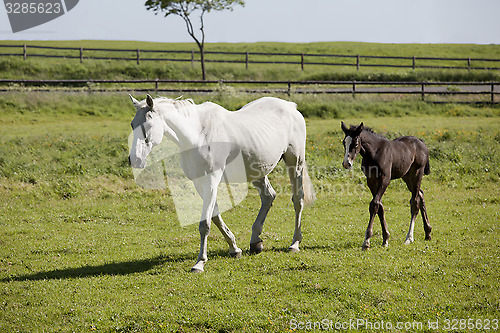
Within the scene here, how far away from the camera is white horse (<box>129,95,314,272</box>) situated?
23.2 ft

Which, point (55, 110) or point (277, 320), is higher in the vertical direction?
point (55, 110)

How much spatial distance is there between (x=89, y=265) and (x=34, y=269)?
884 mm

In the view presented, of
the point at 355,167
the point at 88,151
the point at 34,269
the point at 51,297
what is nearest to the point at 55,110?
the point at 88,151

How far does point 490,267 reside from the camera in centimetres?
773

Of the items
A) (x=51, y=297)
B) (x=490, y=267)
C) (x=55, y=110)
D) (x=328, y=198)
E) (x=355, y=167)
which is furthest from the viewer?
(x=55, y=110)

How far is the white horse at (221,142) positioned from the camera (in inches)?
278

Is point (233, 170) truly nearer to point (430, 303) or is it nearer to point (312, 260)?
point (312, 260)

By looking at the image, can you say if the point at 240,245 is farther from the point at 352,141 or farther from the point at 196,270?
the point at 352,141

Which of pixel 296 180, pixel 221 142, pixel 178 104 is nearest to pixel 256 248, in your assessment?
pixel 296 180

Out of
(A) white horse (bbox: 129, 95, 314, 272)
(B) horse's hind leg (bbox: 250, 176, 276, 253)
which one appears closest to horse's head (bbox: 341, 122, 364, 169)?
(A) white horse (bbox: 129, 95, 314, 272)

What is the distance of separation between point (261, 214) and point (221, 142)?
1.74 m

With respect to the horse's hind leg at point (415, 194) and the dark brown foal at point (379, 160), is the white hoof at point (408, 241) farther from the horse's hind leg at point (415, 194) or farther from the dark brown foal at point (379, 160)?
the horse's hind leg at point (415, 194)

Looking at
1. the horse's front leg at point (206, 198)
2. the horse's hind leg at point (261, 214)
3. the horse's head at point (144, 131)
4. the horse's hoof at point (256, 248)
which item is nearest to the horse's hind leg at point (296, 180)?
the horse's hind leg at point (261, 214)

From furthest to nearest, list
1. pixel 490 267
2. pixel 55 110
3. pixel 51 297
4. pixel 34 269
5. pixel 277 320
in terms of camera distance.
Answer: pixel 55 110 < pixel 34 269 < pixel 490 267 < pixel 51 297 < pixel 277 320
